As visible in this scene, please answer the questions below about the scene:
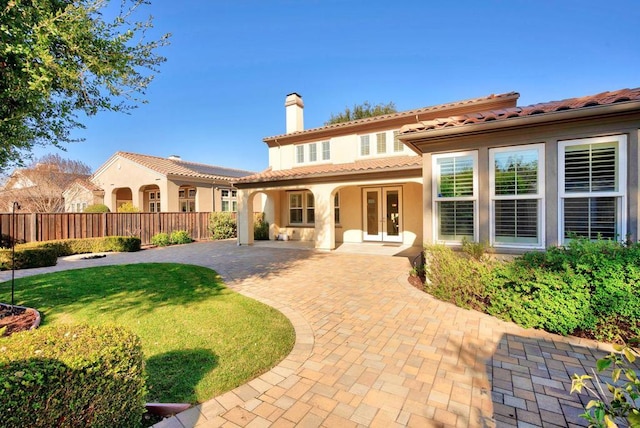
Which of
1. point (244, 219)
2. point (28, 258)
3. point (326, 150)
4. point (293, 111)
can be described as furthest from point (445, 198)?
point (28, 258)

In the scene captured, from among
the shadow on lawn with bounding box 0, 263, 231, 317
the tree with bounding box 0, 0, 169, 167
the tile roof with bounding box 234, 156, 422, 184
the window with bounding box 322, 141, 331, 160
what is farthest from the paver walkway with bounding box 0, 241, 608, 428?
the window with bounding box 322, 141, 331, 160

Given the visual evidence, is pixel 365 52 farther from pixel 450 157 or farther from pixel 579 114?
pixel 579 114

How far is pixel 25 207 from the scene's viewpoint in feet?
80.3

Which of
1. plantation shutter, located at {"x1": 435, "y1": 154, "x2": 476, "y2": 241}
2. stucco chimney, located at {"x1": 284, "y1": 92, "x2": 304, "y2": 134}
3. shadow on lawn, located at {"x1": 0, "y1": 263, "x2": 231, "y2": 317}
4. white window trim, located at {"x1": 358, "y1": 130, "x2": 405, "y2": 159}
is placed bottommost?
shadow on lawn, located at {"x1": 0, "y1": 263, "x2": 231, "y2": 317}

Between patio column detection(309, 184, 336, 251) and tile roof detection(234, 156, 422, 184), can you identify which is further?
patio column detection(309, 184, 336, 251)

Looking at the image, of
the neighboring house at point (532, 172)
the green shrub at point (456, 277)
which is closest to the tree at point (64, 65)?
the neighboring house at point (532, 172)

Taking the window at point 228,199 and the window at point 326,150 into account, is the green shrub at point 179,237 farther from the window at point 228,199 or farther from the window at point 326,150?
the window at point 326,150

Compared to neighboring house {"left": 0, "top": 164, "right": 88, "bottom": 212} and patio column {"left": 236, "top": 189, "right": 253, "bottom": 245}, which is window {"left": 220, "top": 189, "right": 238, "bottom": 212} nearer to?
patio column {"left": 236, "top": 189, "right": 253, "bottom": 245}

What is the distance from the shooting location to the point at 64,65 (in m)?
4.03

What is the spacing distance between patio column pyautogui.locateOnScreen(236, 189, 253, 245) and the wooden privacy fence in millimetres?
5088

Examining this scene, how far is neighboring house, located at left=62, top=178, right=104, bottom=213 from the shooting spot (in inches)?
993

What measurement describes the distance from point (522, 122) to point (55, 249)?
15.7 metres

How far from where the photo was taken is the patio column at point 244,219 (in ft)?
50.9

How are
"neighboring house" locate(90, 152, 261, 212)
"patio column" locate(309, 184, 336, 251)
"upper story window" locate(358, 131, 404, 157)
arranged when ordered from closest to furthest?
"patio column" locate(309, 184, 336, 251)
"upper story window" locate(358, 131, 404, 157)
"neighboring house" locate(90, 152, 261, 212)
